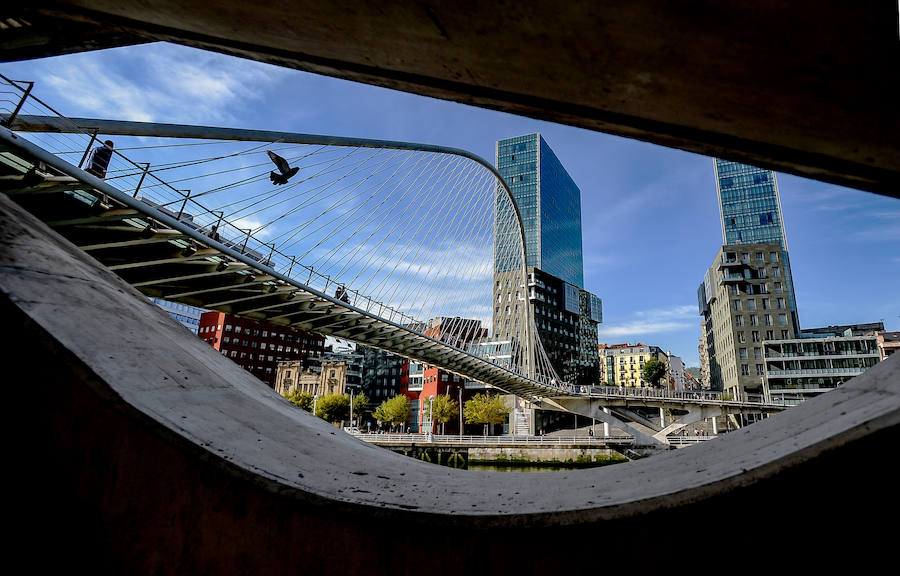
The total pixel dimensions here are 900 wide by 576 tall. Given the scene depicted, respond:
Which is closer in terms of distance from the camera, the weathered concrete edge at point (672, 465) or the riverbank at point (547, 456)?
the weathered concrete edge at point (672, 465)

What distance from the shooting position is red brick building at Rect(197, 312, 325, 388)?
84938 millimetres

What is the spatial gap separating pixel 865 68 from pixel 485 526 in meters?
2.28

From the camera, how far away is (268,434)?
2365 mm

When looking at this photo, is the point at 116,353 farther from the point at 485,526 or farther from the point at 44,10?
the point at 44,10

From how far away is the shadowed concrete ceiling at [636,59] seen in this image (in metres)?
1.57

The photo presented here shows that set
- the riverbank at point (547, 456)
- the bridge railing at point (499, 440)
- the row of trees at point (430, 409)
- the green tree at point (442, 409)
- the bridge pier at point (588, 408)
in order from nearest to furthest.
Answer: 1. the riverbank at point (547, 456)
2. the bridge railing at point (499, 440)
3. the bridge pier at point (588, 408)
4. the row of trees at point (430, 409)
5. the green tree at point (442, 409)

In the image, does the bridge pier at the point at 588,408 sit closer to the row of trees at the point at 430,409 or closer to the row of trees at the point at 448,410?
the row of trees at the point at 448,410

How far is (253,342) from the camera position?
88125 mm

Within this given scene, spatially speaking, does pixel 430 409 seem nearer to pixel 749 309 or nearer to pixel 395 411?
pixel 395 411

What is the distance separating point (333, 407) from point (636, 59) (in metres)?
60.7

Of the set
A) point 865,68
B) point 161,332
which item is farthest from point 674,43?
point 161,332

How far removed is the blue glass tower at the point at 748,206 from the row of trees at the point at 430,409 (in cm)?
8580

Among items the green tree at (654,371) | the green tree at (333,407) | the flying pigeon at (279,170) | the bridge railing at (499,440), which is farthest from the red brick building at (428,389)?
the flying pigeon at (279,170)

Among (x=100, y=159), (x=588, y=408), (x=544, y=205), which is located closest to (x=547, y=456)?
(x=588, y=408)
